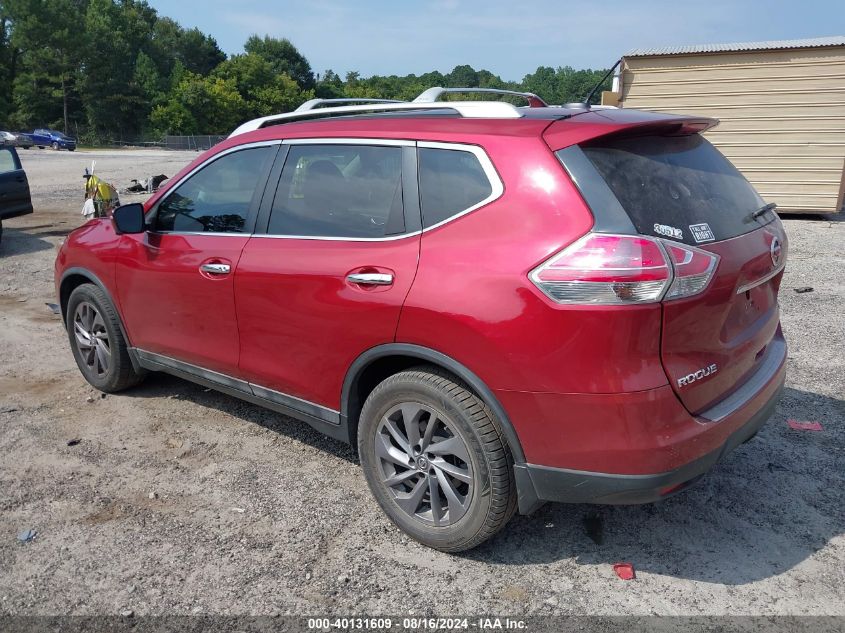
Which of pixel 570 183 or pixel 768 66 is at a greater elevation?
pixel 768 66

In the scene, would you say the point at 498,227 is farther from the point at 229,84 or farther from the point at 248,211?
the point at 229,84

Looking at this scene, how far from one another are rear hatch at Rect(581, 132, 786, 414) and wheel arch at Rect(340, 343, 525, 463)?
645 mm

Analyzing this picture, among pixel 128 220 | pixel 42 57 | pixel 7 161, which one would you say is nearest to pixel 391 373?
pixel 128 220

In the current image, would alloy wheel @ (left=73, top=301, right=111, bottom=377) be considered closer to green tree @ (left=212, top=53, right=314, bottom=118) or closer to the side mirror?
the side mirror

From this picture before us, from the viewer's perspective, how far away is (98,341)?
485 centimetres

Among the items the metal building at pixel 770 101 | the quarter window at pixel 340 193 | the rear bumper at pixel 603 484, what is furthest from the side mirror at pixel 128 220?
the metal building at pixel 770 101

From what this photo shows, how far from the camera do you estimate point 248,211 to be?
12.2ft

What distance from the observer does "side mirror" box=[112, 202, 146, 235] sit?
4180mm

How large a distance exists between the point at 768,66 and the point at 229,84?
8329 cm

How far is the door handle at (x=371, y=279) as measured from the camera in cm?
294

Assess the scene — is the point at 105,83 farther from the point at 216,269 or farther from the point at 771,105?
the point at 216,269

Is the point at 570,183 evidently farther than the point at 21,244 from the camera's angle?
No

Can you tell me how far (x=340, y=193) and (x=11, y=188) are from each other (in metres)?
11.0

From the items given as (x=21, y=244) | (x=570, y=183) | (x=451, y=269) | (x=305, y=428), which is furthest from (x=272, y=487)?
(x=21, y=244)
